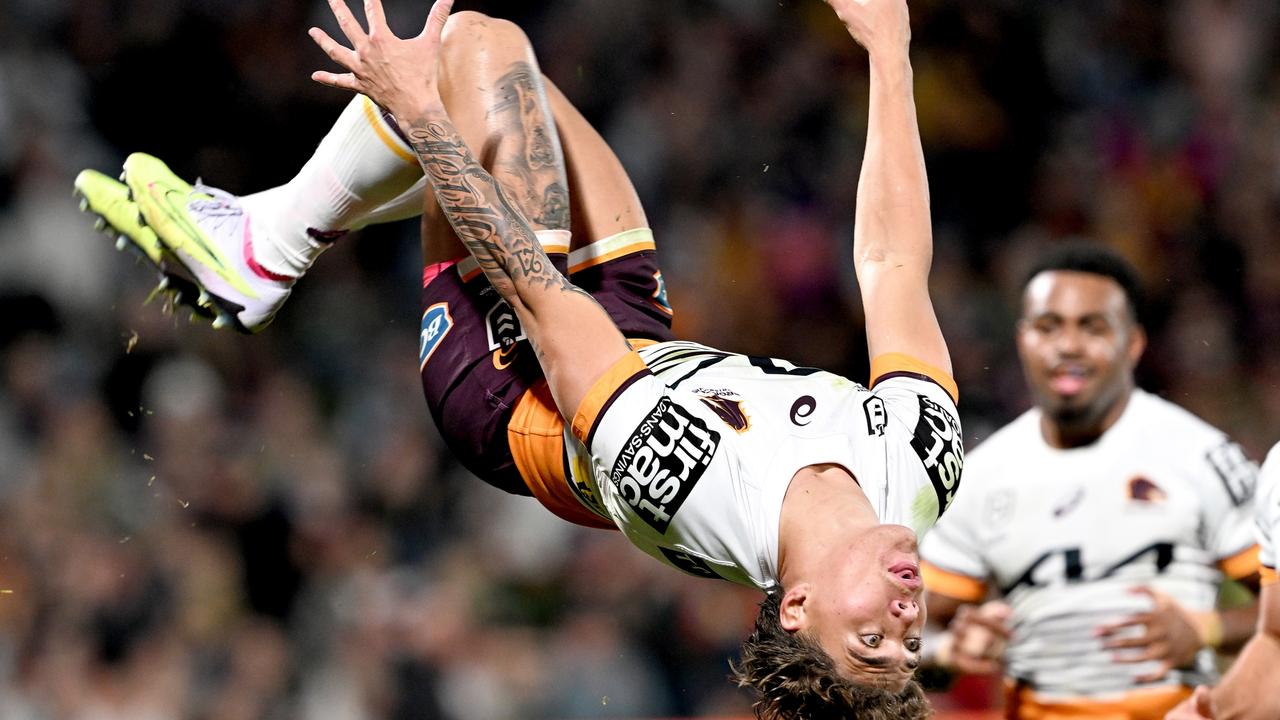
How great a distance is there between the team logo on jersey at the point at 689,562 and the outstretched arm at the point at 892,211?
1.75 ft

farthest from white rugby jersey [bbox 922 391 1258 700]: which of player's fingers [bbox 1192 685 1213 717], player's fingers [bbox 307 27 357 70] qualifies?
player's fingers [bbox 307 27 357 70]

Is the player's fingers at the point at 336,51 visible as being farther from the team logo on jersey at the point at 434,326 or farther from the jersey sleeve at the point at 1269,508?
the jersey sleeve at the point at 1269,508

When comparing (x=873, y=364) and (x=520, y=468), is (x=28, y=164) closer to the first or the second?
(x=520, y=468)

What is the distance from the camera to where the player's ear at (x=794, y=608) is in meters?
2.71

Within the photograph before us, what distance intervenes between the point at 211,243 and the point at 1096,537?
2.48m

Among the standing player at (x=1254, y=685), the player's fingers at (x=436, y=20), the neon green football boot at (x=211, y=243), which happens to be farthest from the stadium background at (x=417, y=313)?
the player's fingers at (x=436, y=20)

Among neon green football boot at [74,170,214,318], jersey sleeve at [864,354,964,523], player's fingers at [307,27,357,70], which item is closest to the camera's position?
player's fingers at [307,27,357,70]

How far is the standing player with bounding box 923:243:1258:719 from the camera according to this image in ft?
13.9

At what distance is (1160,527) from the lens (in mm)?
4281

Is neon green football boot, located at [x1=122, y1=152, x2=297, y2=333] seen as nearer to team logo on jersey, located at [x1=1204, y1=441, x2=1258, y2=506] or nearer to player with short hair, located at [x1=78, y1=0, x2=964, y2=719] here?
player with short hair, located at [x1=78, y1=0, x2=964, y2=719]

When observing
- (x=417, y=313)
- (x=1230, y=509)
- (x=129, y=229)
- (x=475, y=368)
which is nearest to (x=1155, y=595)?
(x=1230, y=509)

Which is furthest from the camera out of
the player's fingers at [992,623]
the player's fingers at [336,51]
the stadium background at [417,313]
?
the stadium background at [417,313]

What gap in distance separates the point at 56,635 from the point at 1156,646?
12.2ft

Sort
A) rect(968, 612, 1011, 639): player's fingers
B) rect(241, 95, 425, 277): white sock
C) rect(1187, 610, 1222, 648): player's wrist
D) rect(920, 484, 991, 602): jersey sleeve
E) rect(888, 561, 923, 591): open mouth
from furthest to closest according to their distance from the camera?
rect(920, 484, 991, 602): jersey sleeve, rect(1187, 610, 1222, 648): player's wrist, rect(968, 612, 1011, 639): player's fingers, rect(241, 95, 425, 277): white sock, rect(888, 561, 923, 591): open mouth
